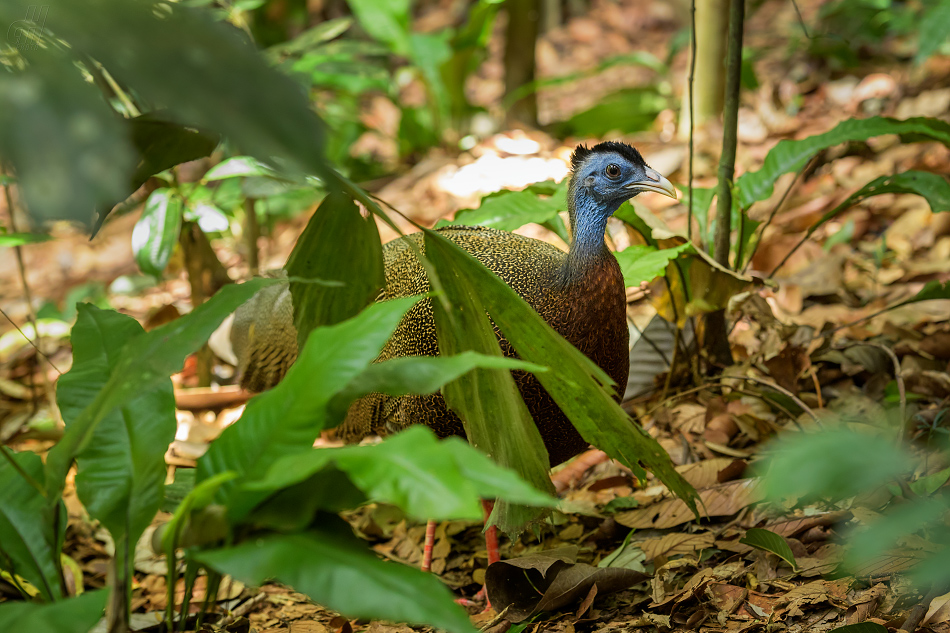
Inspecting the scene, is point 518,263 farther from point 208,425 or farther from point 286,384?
point 208,425

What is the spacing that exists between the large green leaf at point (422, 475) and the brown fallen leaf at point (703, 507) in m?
1.53

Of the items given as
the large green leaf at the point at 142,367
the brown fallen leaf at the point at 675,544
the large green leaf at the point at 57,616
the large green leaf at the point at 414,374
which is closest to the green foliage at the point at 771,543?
A: the brown fallen leaf at the point at 675,544

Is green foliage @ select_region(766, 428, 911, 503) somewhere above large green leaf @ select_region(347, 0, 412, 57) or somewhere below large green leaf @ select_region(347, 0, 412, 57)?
below

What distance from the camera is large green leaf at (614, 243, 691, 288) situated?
2.51 metres

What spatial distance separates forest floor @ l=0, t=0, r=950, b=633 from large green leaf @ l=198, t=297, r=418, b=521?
898 millimetres

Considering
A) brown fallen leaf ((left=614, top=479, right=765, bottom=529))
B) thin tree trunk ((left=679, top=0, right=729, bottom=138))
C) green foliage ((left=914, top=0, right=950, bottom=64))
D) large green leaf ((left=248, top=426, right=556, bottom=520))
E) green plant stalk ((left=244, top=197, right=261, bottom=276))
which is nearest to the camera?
large green leaf ((left=248, top=426, right=556, bottom=520))

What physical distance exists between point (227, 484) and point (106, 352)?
470 mm

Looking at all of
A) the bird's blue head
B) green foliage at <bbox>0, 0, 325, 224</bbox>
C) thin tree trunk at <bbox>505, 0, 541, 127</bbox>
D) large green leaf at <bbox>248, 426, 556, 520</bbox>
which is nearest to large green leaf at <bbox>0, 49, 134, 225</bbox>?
green foliage at <bbox>0, 0, 325, 224</bbox>

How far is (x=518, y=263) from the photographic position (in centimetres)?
256

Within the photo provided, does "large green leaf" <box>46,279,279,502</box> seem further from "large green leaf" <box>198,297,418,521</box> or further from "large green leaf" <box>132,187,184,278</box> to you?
"large green leaf" <box>132,187,184,278</box>

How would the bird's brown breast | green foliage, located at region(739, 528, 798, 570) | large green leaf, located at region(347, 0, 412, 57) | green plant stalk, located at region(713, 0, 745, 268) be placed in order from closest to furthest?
1. green foliage, located at region(739, 528, 798, 570)
2. the bird's brown breast
3. green plant stalk, located at region(713, 0, 745, 268)
4. large green leaf, located at region(347, 0, 412, 57)

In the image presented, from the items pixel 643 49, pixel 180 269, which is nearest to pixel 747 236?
pixel 180 269

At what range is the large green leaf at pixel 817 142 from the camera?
2.75m

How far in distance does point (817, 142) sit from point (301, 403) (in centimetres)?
247
